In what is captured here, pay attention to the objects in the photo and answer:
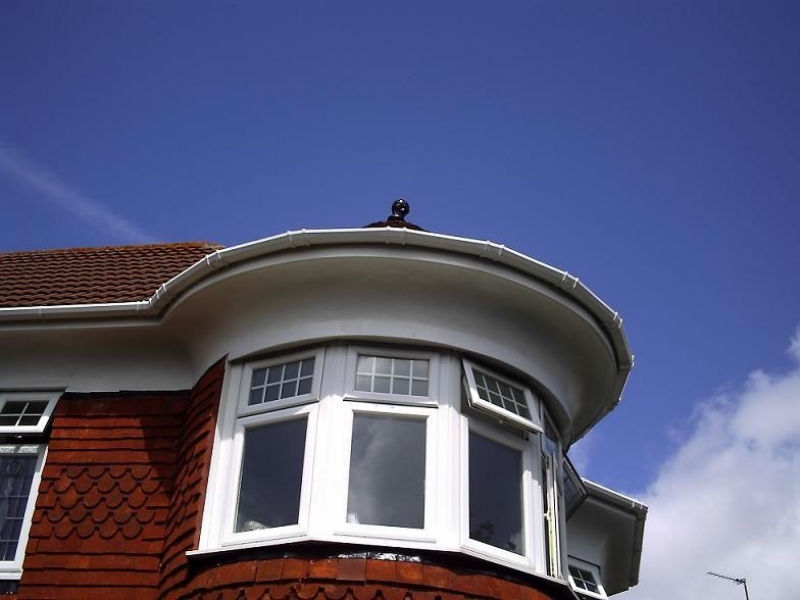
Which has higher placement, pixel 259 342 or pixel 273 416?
pixel 259 342

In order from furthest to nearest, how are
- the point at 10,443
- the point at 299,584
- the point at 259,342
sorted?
the point at 10,443, the point at 259,342, the point at 299,584

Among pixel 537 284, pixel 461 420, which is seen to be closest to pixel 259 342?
pixel 461 420

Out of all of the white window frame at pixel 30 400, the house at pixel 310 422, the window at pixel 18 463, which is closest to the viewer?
the house at pixel 310 422

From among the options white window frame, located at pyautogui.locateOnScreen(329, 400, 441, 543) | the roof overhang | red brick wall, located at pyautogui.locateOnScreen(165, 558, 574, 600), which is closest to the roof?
white window frame, located at pyautogui.locateOnScreen(329, 400, 441, 543)

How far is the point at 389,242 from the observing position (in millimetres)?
8039

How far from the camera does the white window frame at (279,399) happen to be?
315 inches

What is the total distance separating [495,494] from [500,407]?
754 mm

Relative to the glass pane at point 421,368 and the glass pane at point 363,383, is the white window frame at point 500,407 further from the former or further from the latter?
the glass pane at point 363,383

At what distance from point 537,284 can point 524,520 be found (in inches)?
81.9

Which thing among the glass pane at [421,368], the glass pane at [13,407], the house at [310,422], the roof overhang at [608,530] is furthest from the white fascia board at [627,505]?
the glass pane at [13,407]

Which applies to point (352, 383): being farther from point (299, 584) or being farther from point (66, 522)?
point (66, 522)

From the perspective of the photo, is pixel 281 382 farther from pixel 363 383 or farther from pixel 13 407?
pixel 13 407

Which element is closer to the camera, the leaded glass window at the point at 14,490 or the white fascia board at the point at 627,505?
the leaded glass window at the point at 14,490

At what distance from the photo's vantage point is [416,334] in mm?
8195
